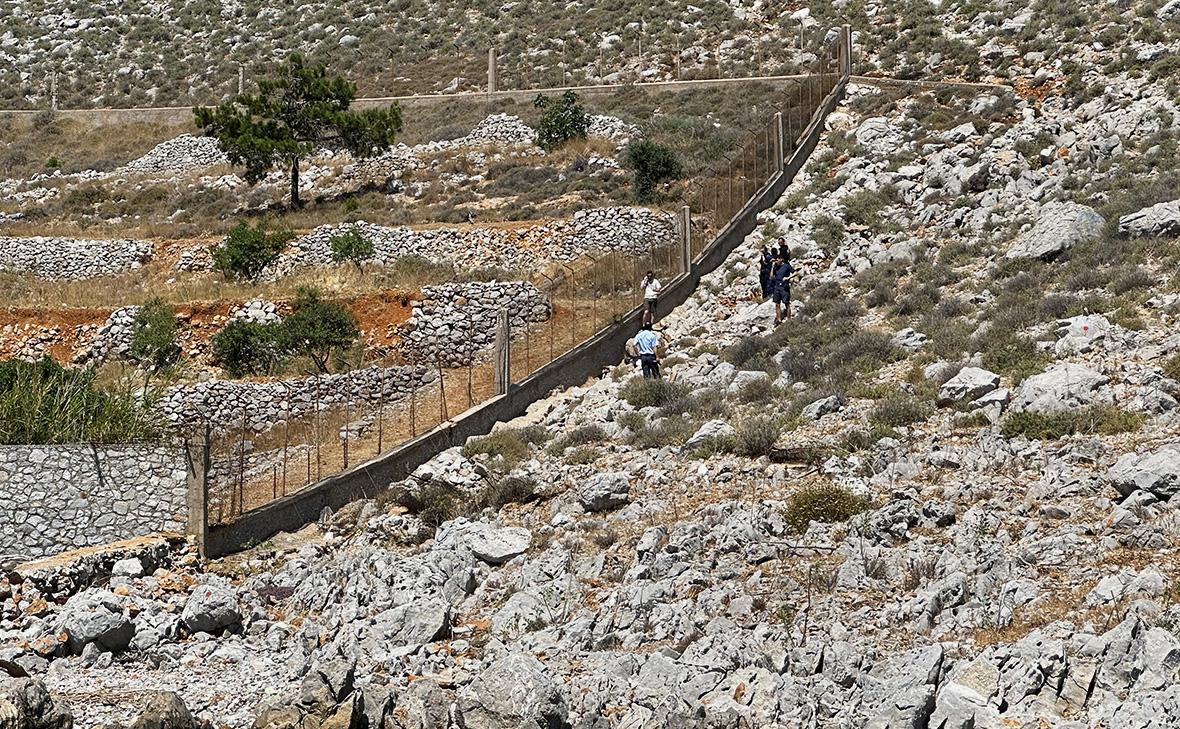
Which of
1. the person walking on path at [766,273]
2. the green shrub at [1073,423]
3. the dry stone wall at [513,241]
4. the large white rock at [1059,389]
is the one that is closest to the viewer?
the green shrub at [1073,423]

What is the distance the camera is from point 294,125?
43.7m

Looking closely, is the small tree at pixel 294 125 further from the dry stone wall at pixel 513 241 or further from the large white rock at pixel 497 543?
the large white rock at pixel 497 543

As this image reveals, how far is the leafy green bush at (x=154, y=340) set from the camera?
94.4 ft

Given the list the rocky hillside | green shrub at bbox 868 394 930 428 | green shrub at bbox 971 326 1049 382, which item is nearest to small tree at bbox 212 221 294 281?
the rocky hillside

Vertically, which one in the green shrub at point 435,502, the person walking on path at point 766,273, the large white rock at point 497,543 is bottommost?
the green shrub at point 435,502

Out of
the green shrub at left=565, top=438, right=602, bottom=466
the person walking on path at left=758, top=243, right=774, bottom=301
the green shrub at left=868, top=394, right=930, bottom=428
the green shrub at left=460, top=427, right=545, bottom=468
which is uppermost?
the person walking on path at left=758, top=243, right=774, bottom=301

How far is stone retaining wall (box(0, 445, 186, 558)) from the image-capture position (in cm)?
1816

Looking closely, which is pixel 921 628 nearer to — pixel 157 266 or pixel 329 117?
pixel 157 266

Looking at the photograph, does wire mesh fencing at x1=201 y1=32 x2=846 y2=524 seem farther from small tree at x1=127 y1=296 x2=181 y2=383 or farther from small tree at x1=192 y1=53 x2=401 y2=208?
small tree at x1=192 y1=53 x2=401 y2=208

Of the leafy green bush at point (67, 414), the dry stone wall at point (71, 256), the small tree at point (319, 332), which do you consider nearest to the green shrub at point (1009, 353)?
the leafy green bush at point (67, 414)

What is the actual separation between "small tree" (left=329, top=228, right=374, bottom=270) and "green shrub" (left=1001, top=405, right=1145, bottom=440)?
786 inches

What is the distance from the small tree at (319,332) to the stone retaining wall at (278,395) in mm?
1634

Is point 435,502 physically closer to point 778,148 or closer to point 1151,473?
point 1151,473

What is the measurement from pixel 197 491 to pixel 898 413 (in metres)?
9.97
